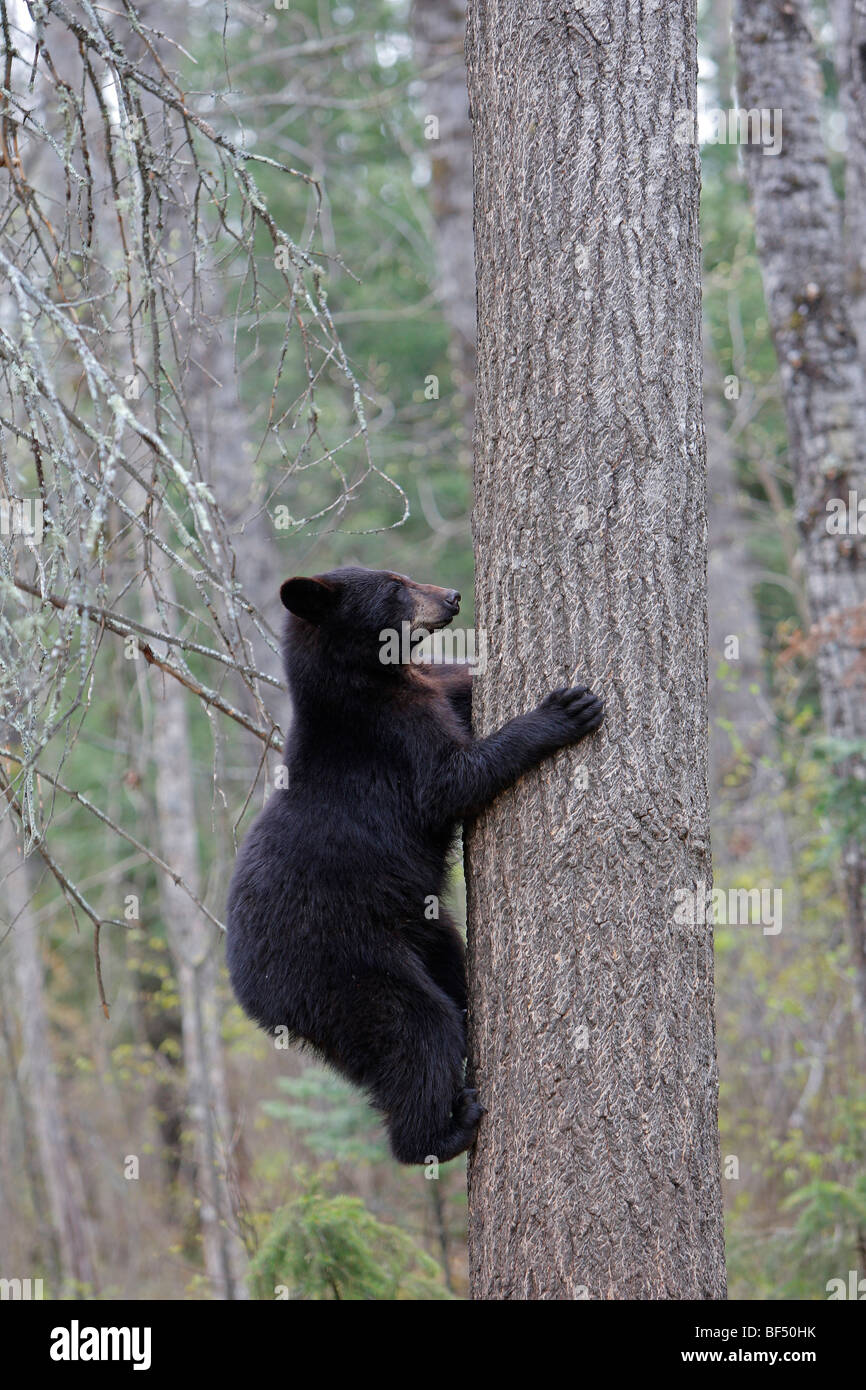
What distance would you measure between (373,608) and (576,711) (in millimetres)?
1368

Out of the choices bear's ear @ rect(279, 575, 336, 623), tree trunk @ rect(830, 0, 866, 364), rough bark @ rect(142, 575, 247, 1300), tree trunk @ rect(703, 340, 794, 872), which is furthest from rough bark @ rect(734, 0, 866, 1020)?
rough bark @ rect(142, 575, 247, 1300)

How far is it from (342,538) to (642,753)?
41.0ft

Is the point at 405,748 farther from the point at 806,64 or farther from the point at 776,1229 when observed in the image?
the point at 806,64

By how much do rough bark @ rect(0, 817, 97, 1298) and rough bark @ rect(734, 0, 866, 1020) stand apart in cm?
718

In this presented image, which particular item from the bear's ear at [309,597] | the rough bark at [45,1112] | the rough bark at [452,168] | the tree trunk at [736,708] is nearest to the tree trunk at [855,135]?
the tree trunk at [736,708]

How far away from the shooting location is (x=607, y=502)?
317 cm

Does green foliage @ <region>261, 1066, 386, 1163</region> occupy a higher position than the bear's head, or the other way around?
the bear's head

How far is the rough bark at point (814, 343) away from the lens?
713 cm

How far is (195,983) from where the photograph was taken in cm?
852

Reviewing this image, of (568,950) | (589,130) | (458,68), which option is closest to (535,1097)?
(568,950)

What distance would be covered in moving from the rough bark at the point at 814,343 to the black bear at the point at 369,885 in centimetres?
365

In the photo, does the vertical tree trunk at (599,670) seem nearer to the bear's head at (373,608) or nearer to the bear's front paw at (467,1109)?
the bear's front paw at (467,1109)

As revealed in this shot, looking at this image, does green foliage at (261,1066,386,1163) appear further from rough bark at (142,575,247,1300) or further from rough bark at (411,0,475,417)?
rough bark at (411,0,475,417)

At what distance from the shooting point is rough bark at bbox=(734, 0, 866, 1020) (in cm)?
713
